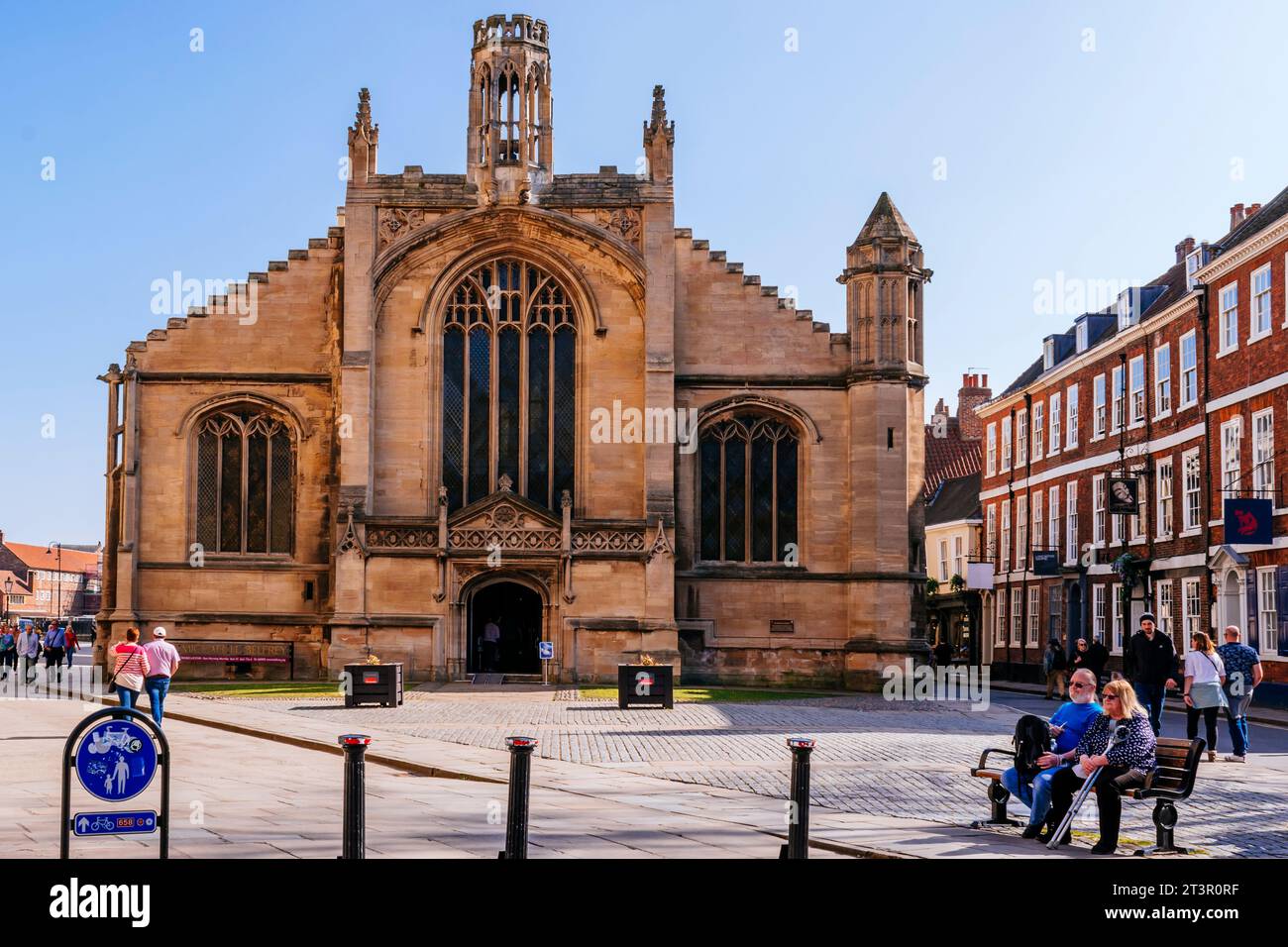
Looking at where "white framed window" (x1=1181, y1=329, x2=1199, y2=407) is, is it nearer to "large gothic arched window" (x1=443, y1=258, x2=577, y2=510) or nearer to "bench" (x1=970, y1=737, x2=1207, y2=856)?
"large gothic arched window" (x1=443, y1=258, x2=577, y2=510)

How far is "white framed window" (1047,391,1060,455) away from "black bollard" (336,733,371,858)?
141 feet

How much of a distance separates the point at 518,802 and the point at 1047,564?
130 feet

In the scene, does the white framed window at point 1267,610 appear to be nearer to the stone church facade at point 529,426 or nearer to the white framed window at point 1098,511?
the stone church facade at point 529,426

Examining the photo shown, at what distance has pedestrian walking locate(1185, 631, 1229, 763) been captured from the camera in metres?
20.0

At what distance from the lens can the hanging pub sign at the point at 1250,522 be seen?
1258 inches

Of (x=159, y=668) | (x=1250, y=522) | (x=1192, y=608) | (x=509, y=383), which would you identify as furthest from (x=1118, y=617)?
(x=159, y=668)

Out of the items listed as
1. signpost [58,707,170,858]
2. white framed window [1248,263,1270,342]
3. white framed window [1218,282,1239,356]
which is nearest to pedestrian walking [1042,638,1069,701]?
white framed window [1218,282,1239,356]

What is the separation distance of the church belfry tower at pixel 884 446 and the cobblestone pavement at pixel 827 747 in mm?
5092

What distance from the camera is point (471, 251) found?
39.4m
